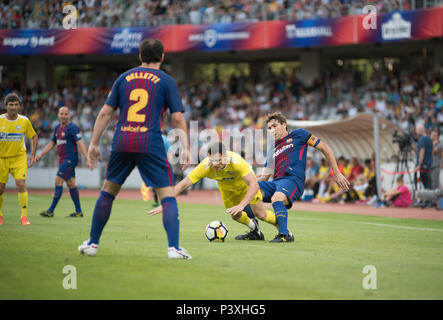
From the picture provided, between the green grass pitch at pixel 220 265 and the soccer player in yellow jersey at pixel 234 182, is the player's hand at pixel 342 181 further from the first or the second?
the soccer player in yellow jersey at pixel 234 182

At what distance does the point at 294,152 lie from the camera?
1044 cm

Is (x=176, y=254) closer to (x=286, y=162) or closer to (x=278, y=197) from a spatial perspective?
(x=278, y=197)

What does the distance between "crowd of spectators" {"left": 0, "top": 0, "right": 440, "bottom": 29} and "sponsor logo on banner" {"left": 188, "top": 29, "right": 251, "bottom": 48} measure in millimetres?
741

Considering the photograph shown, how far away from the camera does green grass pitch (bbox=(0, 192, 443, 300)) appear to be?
5.80 m

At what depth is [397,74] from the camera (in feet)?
107

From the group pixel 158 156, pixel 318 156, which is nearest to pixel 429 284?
pixel 158 156

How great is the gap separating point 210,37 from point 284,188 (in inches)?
1022

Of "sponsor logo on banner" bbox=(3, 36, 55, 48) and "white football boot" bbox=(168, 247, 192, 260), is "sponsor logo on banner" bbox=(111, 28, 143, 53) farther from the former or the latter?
"white football boot" bbox=(168, 247, 192, 260)

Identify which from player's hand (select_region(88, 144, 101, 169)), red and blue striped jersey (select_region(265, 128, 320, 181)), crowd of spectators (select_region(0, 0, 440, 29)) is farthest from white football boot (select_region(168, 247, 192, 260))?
crowd of spectators (select_region(0, 0, 440, 29))

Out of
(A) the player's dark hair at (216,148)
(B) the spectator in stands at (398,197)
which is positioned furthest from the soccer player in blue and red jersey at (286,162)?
(B) the spectator in stands at (398,197)

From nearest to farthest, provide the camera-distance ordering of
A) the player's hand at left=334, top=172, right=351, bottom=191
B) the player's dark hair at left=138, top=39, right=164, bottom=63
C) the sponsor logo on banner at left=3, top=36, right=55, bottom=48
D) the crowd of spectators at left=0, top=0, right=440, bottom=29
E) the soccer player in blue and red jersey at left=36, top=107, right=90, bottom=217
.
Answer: the player's dark hair at left=138, top=39, right=164, bottom=63
the player's hand at left=334, top=172, right=351, bottom=191
the soccer player in blue and red jersey at left=36, top=107, right=90, bottom=217
the crowd of spectators at left=0, top=0, right=440, bottom=29
the sponsor logo on banner at left=3, top=36, right=55, bottom=48

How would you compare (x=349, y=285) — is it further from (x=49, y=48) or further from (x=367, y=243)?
(x=49, y=48)

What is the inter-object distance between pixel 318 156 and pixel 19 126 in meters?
16.7

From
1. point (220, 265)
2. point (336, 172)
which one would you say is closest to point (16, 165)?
point (336, 172)
